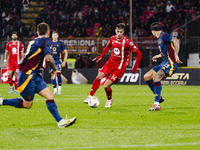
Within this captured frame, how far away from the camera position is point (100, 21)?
32844 mm

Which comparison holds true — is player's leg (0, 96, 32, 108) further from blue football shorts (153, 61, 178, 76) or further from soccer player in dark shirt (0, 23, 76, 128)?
blue football shorts (153, 61, 178, 76)

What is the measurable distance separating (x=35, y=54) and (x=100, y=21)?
2524 centimetres

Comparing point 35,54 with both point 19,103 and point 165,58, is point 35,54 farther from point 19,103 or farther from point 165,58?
point 165,58

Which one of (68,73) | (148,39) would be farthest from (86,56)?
(148,39)

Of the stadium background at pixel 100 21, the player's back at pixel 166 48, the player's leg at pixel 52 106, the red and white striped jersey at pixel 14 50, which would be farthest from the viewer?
the stadium background at pixel 100 21

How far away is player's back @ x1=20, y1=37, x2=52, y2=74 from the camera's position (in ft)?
25.6

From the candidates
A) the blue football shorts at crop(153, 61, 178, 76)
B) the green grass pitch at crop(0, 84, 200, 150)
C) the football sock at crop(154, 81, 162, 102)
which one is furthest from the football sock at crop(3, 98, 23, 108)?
the blue football shorts at crop(153, 61, 178, 76)

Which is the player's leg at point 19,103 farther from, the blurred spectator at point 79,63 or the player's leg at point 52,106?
the blurred spectator at point 79,63

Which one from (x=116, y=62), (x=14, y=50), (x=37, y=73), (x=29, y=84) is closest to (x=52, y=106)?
(x=29, y=84)

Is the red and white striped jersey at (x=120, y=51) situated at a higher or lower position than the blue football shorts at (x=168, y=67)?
higher

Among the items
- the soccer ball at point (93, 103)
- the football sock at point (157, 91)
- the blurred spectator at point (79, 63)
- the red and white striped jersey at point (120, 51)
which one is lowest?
the blurred spectator at point (79, 63)

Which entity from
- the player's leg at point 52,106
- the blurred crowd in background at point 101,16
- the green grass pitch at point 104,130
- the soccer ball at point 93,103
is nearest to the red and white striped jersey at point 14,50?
the soccer ball at point 93,103

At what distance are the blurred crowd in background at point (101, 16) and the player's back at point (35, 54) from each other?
74.0 feet

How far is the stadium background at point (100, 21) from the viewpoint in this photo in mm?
26984
